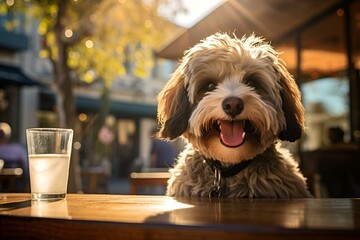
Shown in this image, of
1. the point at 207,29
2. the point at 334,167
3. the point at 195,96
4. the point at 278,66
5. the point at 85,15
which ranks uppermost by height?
the point at 85,15

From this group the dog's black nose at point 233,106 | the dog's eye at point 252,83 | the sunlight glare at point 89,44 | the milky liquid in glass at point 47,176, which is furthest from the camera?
the sunlight glare at point 89,44

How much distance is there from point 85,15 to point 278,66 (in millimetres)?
8696

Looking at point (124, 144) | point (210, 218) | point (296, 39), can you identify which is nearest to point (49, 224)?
point (210, 218)

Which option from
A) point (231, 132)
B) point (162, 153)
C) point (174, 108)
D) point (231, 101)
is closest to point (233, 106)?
point (231, 101)

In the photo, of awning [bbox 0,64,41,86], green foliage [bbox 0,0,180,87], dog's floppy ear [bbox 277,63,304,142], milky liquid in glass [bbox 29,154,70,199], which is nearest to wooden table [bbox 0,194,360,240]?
milky liquid in glass [bbox 29,154,70,199]

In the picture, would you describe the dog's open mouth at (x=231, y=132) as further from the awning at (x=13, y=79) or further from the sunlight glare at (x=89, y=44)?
the awning at (x=13, y=79)

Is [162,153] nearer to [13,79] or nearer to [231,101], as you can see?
[13,79]

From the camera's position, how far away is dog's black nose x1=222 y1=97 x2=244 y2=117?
2543mm

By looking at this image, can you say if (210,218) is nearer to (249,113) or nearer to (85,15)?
(249,113)

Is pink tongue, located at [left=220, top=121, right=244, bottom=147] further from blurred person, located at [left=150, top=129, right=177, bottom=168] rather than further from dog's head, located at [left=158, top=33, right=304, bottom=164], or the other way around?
blurred person, located at [left=150, top=129, right=177, bottom=168]

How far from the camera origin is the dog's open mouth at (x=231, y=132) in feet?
8.73

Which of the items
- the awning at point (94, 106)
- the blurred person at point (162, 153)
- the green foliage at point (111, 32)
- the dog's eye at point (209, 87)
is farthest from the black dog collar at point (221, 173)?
the awning at point (94, 106)

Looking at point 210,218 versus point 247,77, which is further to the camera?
point 247,77

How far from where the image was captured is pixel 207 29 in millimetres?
8938
